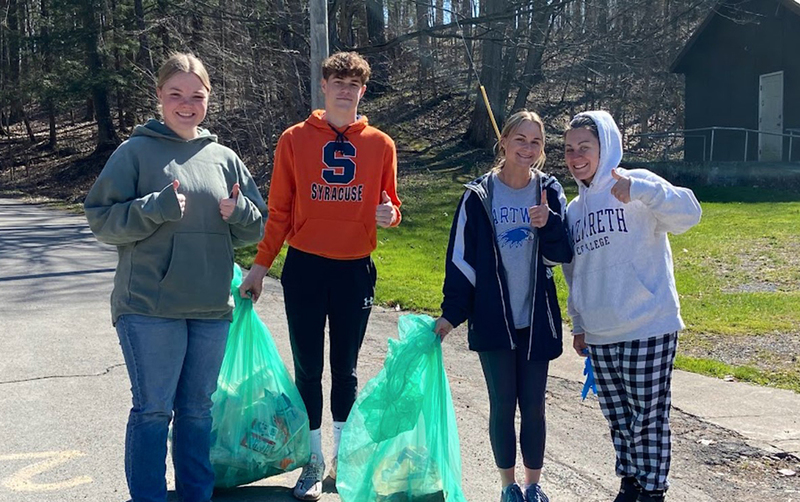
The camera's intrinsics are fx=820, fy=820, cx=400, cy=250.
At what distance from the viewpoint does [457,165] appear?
20344mm

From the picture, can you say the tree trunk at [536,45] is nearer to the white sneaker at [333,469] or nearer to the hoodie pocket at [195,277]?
the white sneaker at [333,469]

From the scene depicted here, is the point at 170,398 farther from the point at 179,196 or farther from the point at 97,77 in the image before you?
the point at 97,77

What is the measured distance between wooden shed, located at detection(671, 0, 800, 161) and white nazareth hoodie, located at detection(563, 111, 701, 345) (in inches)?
724

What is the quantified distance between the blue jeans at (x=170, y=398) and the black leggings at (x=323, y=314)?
37cm

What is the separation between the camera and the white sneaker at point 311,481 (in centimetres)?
352

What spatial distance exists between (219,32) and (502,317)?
14.7 meters

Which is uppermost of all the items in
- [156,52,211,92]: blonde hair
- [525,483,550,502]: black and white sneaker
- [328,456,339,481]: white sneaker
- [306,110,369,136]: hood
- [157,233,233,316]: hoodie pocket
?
[156,52,211,92]: blonde hair

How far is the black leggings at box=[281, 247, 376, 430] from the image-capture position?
11.5 feet

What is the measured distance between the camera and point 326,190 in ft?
11.5

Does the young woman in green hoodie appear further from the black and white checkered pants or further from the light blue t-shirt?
the black and white checkered pants

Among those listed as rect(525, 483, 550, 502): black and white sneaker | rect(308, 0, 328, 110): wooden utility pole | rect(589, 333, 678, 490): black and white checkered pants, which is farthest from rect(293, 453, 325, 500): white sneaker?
rect(308, 0, 328, 110): wooden utility pole

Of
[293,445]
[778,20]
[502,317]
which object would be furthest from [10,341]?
[778,20]

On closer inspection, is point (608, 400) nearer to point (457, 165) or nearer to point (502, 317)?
point (502, 317)

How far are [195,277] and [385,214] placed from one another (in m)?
0.83
